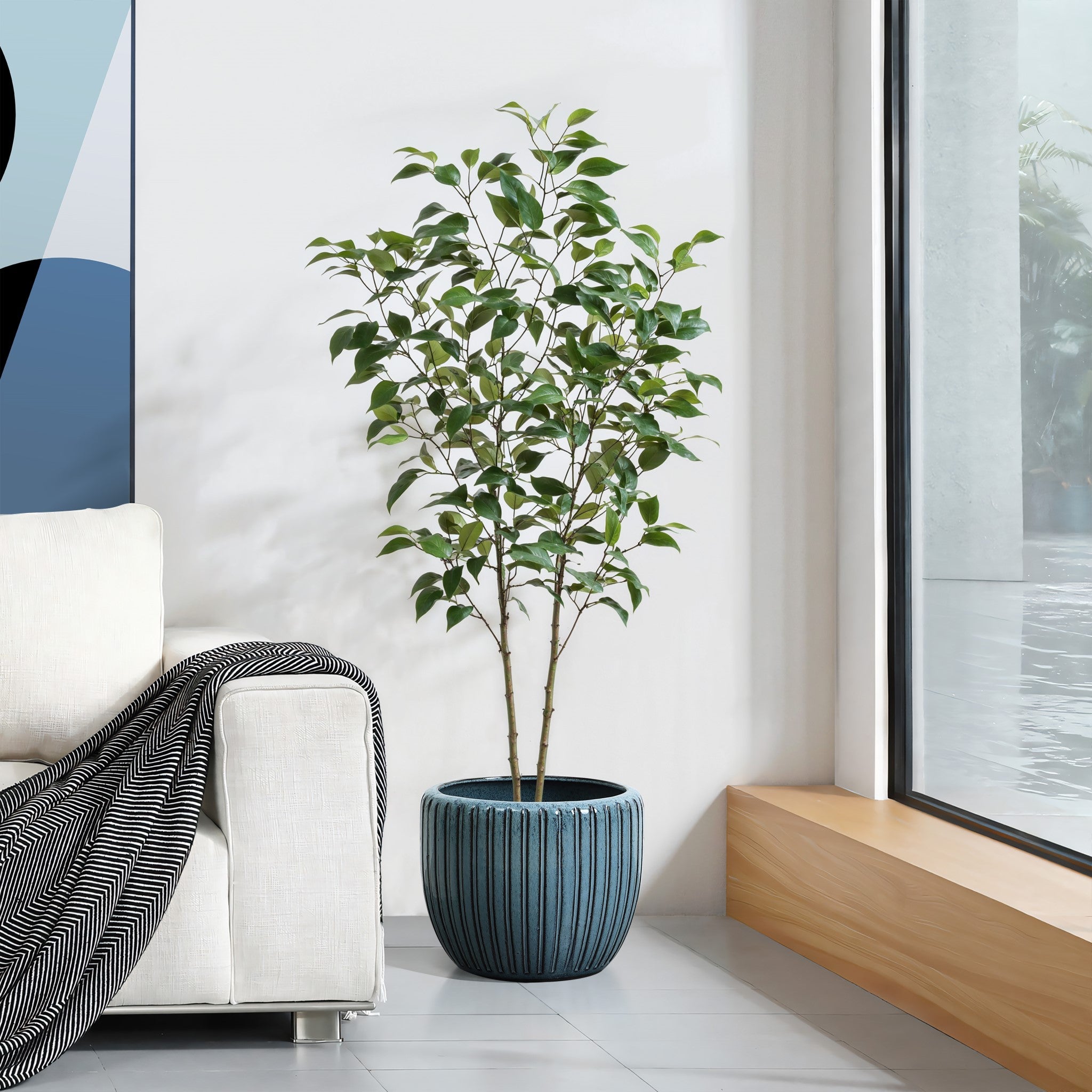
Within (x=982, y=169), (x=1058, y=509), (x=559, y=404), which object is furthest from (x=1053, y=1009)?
(x=982, y=169)

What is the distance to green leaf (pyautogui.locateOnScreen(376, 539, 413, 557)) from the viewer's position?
2.53 metres

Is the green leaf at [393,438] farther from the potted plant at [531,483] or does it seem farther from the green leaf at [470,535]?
the green leaf at [470,535]

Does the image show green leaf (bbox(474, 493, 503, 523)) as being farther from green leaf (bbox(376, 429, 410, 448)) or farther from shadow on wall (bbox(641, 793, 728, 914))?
shadow on wall (bbox(641, 793, 728, 914))

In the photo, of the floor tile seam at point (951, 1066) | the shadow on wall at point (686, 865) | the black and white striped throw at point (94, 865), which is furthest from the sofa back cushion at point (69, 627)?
the floor tile seam at point (951, 1066)

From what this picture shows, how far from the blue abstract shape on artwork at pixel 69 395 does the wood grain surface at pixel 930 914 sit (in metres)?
1.54

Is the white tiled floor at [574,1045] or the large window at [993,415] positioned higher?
the large window at [993,415]

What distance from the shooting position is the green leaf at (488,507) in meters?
2.31

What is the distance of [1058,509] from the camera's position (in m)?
2.20

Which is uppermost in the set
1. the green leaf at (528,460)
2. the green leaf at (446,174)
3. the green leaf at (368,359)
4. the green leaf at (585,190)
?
the green leaf at (446,174)

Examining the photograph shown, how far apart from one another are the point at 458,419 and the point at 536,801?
0.75 meters

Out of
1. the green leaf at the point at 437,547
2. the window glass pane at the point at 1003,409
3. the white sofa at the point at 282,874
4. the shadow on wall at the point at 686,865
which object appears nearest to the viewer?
the white sofa at the point at 282,874

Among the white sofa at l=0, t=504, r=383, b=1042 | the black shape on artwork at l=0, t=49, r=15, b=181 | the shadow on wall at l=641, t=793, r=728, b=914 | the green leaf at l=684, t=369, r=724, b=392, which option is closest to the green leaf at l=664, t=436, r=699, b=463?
the green leaf at l=684, t=369, r=724, b=392

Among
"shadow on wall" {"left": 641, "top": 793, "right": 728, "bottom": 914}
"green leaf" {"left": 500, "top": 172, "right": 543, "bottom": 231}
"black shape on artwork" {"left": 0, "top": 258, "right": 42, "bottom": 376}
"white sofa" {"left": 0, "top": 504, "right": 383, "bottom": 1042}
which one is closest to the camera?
"white sofa" {"left": 0, "top": 504, "right": 383, "bottom": 1042}

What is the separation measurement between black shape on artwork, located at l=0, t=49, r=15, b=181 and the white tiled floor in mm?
1751
